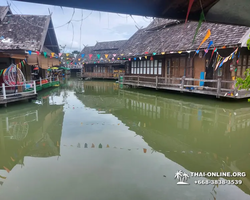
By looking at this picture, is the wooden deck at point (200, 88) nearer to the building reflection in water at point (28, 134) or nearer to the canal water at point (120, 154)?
the canal water at point (120, 154)

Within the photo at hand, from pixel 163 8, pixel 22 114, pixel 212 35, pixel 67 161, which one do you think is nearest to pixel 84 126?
pixel 67 161

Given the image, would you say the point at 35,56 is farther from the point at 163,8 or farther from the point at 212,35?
the point at 163,8

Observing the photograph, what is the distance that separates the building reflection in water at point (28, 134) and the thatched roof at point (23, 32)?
4665 mm

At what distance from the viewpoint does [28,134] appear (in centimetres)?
602

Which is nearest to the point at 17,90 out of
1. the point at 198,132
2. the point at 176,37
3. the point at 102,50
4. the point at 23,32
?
the point at 23,32

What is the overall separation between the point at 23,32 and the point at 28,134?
9975 mm

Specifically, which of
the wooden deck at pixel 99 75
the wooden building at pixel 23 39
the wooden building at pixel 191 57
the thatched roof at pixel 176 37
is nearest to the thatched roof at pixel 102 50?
the wooden deck at pixel 99 75

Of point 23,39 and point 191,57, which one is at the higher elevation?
point 23,39

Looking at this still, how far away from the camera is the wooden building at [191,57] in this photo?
1034 cm

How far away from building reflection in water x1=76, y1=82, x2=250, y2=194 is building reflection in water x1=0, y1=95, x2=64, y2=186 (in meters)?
2.40

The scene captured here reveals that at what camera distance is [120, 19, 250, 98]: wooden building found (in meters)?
10.3

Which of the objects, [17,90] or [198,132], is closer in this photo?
[198,132]

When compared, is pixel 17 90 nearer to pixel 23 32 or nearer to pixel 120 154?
pixel 23 32

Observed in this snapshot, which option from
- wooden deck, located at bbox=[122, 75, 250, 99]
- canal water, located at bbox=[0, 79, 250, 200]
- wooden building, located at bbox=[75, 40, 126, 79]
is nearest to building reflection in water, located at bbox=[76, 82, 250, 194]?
canal water, located at bbox=[0, 79, 250, 200]
